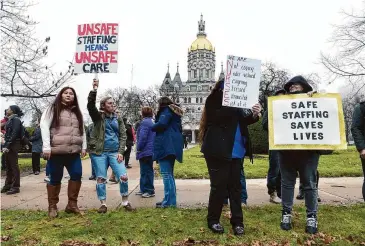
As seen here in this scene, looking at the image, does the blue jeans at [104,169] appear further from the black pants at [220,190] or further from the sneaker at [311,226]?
the sneaker at [311,226]

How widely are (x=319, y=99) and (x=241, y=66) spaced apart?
3.51ft

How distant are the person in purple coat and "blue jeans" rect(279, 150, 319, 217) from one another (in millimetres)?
3108

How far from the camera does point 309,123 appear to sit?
15.2 ft

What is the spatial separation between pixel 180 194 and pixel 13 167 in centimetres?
355

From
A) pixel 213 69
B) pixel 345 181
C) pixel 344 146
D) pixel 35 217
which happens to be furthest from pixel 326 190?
pixel 213 69

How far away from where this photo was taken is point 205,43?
12775 centimetres

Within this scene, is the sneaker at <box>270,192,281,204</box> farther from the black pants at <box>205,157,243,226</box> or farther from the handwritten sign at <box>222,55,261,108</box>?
the handwritten sign at <box>222,55,261,108</box>

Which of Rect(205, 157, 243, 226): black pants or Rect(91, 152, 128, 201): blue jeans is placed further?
Rect(91, 152, 128, 201): blue jeans

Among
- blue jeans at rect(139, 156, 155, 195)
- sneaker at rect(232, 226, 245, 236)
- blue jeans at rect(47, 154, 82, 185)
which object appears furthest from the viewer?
blue jeans at rect(139, 156, 155, 195)

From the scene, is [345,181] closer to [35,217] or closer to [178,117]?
[178,117]

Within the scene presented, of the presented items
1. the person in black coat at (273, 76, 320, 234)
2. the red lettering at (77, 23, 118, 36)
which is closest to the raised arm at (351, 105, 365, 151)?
the person in black coat at (273, 76, 320, 234)

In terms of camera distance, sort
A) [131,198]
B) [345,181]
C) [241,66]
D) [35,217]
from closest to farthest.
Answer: [241,66] < [35,217] < [131,198] < [345,181]

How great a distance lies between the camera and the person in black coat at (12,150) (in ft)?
25.2

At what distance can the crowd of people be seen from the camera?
453 centimetres
